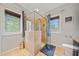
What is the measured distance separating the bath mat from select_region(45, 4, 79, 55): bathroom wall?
10 centimetres

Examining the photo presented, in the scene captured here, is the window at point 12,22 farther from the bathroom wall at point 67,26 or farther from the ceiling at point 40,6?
the bathroom wall at point 67,26

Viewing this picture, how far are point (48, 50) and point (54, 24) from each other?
39cm

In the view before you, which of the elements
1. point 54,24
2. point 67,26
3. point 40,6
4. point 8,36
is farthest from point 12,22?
point 67,26

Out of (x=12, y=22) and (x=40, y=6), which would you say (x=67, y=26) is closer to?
(x=40, y=6)

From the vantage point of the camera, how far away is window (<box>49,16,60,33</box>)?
1.69m

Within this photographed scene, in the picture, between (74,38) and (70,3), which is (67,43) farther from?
(70,3)

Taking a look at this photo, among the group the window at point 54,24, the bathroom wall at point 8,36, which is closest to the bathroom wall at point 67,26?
the window at point 54,24

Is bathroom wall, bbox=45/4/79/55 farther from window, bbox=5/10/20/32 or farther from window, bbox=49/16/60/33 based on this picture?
window, bbox=5/10/20/32

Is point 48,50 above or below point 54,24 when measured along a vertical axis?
below

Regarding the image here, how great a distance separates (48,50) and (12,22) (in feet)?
2.18

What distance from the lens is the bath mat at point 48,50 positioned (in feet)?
5.63

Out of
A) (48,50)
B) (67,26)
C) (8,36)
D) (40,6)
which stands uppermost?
(40,6)

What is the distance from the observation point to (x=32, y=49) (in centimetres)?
170

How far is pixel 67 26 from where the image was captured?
5.46 ft
